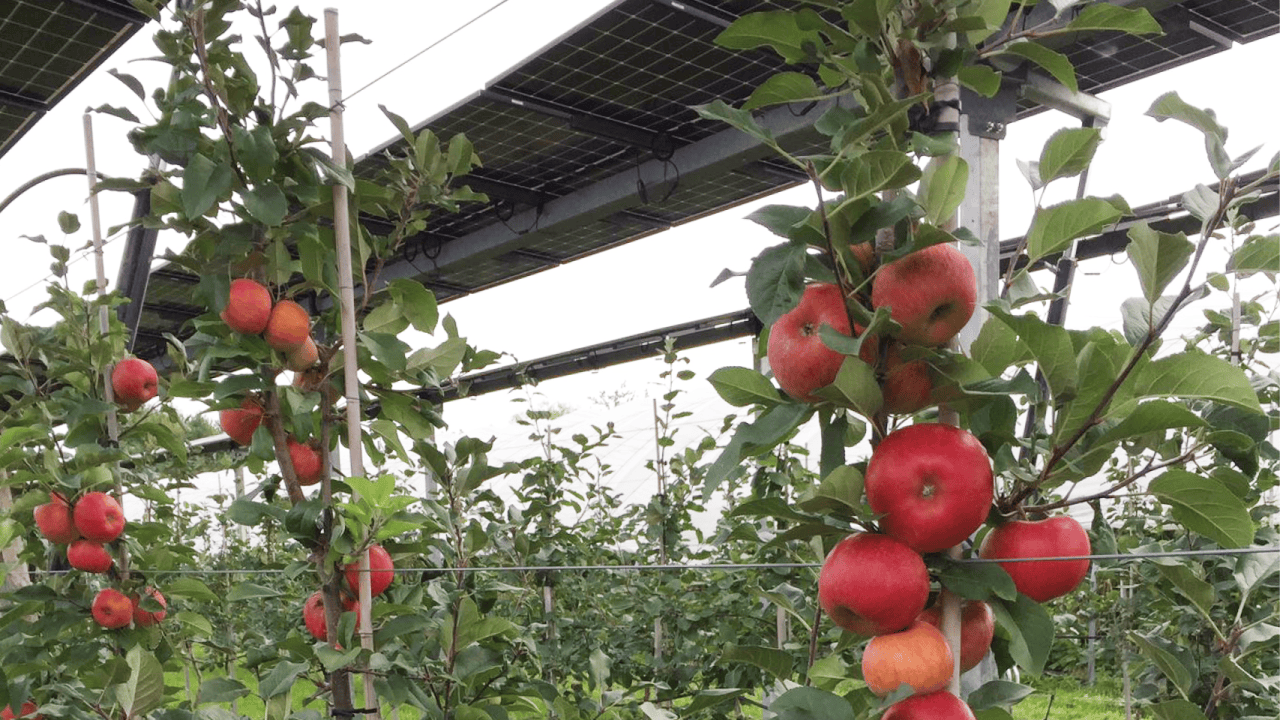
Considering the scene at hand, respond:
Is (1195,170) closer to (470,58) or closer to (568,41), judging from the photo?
(568,41)

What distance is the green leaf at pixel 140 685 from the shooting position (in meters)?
1.90

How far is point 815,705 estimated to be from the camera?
2.95ft

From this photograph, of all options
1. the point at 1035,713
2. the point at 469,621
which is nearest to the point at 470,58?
the point at 469,621

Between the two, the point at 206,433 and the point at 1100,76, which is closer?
the point at 1100,76

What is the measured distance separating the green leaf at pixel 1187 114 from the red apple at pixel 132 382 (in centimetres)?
253

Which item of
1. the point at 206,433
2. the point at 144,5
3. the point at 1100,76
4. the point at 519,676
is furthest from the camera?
the point at 206,433

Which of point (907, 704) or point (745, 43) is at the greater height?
point (745, 43)

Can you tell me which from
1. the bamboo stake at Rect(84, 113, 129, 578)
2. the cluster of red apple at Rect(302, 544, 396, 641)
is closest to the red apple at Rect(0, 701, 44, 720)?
the bamboo stake at Rect(84, 113, 129, 578)

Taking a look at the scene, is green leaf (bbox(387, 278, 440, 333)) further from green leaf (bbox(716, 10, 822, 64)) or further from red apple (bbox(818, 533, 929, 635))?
red apple (bbox(818, 533, 929, 635))

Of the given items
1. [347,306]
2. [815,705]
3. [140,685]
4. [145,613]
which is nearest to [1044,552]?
[815,705]

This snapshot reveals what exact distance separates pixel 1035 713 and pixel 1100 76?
10.1ft

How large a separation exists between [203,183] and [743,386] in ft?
3.67

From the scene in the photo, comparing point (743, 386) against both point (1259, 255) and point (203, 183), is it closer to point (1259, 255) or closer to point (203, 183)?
point (1259, 255)

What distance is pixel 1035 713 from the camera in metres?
4.89
